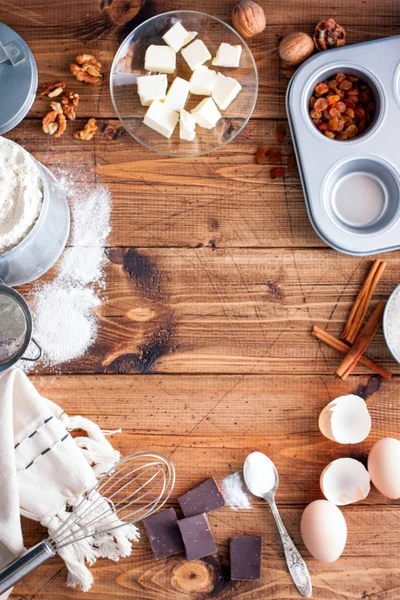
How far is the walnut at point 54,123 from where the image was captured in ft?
3.64

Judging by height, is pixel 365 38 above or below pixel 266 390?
above

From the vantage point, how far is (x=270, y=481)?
41.9 inches

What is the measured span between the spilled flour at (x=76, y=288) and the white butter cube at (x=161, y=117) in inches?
6.3

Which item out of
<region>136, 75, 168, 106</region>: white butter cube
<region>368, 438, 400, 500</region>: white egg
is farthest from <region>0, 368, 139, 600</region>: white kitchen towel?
<region>136, 75, 168, 106</region>: white butter cube

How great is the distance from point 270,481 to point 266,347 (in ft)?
0.82

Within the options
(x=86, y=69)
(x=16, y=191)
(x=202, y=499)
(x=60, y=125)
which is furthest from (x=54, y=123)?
(x=202, y=499)

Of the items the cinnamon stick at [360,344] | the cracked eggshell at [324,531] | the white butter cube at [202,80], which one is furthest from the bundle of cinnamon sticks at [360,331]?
the white butter cube at [202,80]

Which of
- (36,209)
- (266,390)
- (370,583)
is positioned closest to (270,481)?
(266,390)

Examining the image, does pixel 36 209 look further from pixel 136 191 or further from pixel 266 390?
pixel 266 390

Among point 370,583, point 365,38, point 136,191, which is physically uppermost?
point 365,38

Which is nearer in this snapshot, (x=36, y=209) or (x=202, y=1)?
(x=36, y=209)

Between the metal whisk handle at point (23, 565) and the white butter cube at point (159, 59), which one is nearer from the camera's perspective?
the metal whisk handle at point (23, 565)

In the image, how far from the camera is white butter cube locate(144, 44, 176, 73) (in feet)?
3.60

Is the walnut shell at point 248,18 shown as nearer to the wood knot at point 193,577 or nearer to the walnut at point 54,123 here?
the walnut at point 54,123
